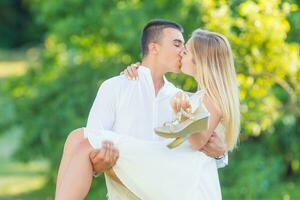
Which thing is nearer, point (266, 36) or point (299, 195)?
point (266, 36)

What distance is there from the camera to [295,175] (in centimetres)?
1113

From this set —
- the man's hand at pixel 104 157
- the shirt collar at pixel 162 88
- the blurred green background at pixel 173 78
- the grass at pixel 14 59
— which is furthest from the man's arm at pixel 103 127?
the grass at pixel 14 59

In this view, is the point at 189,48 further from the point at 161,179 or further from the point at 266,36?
the point at 266,36

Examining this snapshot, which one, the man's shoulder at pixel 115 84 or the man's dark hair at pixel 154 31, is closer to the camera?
the man's shoulder at pixel 115 84

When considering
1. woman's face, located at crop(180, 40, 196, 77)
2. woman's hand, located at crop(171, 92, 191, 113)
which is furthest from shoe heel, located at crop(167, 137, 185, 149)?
woman's face, located at crop(180, 40, 196, 77)

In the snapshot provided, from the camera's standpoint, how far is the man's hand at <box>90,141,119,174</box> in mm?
5875

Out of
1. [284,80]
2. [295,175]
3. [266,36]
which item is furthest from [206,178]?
[295,175]

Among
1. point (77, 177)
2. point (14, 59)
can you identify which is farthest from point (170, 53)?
point (14, 59)

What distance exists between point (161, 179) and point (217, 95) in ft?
1.81

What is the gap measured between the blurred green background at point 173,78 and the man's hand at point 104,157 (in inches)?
116

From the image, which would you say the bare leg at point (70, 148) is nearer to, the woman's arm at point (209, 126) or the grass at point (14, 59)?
the woman's arm at point (209, 126)

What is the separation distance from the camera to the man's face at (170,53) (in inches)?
246

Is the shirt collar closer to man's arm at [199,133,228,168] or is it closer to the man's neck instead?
the man's neck

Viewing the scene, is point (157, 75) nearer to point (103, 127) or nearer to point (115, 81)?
point (115, 81)
